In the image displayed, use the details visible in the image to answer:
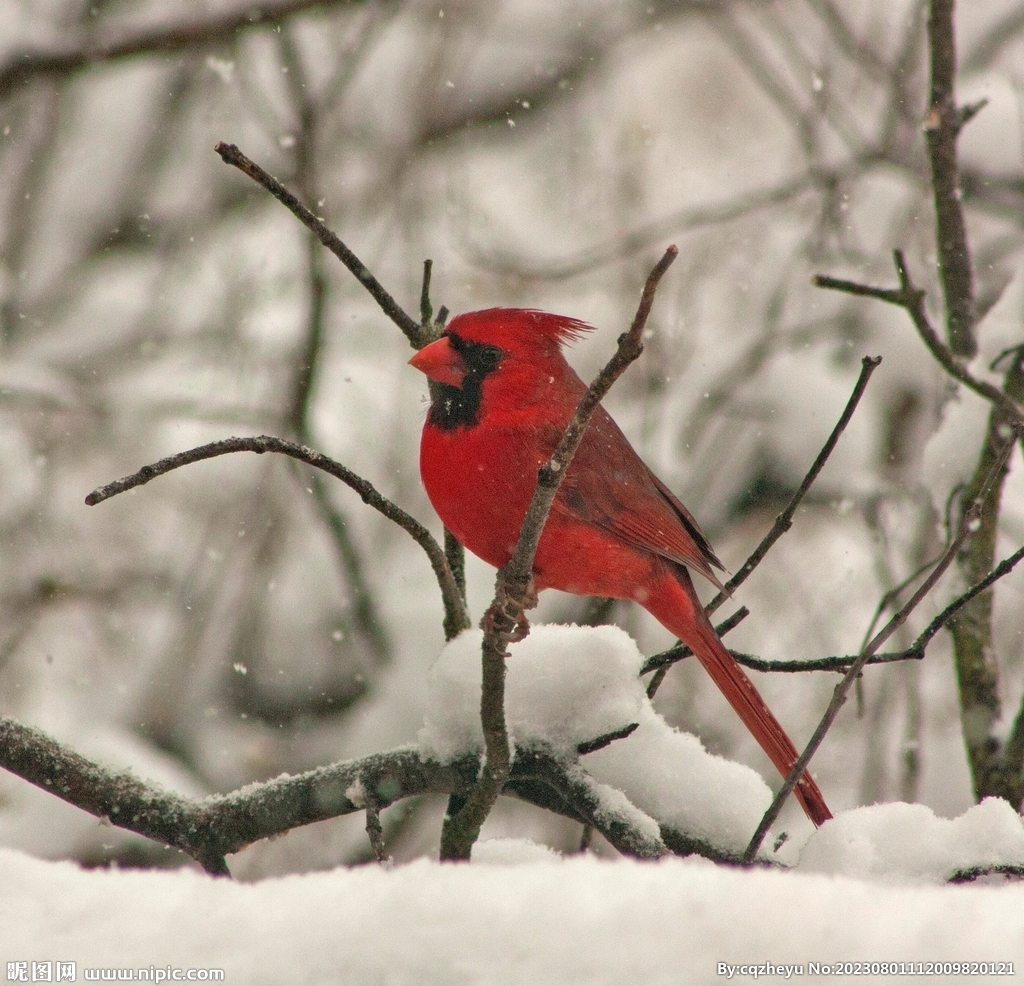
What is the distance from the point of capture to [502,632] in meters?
1.55

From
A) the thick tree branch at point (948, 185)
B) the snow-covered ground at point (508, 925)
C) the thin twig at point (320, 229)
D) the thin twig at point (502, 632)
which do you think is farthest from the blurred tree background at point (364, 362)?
the snow-covered ground at point (508, 925)

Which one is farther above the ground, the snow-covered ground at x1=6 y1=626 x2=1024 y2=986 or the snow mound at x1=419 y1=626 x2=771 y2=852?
the snow mound at x1=419 y1=626 x2=771 y2=852

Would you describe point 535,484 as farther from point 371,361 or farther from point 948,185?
point 371,361

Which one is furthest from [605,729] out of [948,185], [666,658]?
[948,185]

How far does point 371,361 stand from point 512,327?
2679 mm

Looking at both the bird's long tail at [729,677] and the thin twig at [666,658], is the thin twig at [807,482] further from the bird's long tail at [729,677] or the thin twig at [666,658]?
the bird's long tail at [729,677]

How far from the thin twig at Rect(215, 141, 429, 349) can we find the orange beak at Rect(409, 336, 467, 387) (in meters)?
0.06

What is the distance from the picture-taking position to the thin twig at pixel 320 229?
1606mm

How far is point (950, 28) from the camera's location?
273cm

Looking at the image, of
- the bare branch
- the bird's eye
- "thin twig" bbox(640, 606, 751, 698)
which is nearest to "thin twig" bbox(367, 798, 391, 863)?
"thin twig" bbox(640, 606, 751, 698)

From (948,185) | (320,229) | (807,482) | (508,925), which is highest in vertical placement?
(948,185)

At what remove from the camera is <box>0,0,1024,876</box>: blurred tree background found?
4539 mm

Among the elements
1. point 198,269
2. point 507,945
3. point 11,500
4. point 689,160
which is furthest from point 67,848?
point 689,160

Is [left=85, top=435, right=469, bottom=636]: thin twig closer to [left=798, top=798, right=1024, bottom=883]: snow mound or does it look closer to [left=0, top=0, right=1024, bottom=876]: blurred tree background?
[left=798, top=798, right=1024, bottom=883]: snow mound
